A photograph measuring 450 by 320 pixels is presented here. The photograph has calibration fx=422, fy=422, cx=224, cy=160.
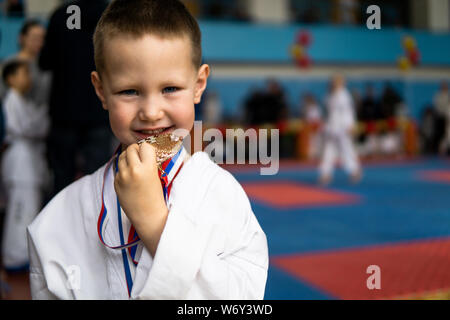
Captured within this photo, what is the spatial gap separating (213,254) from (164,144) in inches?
10.3

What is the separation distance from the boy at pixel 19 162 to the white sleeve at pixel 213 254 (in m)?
2.33

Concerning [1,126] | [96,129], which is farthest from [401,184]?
[1,126]

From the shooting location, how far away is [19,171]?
2910mm

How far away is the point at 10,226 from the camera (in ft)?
9.43

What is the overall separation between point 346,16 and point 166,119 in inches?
562

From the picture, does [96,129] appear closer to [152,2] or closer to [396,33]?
[152,2]

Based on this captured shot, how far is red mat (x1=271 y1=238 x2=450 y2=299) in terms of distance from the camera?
246 centimetres

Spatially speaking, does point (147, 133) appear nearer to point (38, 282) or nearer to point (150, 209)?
point (150, 209)

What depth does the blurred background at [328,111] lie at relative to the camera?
159 inches

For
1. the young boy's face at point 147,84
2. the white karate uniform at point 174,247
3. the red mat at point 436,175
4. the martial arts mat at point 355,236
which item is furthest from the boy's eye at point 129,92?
the red mat at point 436,175

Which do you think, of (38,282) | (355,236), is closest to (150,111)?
(38,282)

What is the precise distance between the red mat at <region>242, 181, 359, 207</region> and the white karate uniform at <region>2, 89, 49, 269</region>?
3215mm

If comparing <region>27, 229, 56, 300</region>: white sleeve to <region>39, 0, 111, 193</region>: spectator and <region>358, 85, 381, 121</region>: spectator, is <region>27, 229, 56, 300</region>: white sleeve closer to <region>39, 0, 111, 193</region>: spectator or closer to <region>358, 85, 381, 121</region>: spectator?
<region>39, 0, 111, 193</region>: spectator

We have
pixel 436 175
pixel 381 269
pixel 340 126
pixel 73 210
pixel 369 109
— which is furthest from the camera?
pixel 369 109
